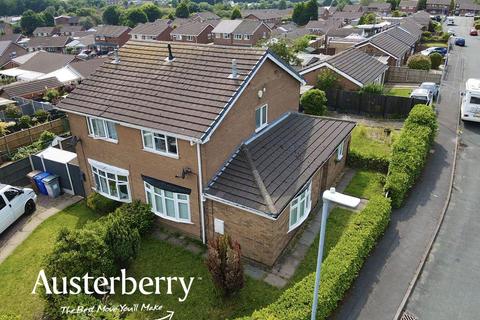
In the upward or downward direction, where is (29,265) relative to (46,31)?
upward

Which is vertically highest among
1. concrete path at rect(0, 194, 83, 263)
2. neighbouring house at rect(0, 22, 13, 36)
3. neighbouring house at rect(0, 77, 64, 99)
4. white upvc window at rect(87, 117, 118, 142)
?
white upvc window at rect(87, 117, 118, 142)

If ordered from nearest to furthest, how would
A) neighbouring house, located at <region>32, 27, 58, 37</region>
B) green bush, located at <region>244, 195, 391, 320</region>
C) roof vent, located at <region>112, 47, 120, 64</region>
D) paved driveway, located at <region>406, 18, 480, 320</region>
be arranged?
green bush, located at <region>244, 195, 391, 320</region> → paved driveway, located at <region>406, 18, 480, 320</region> → roof vent, located at <region>112, 47, 120, 64</region> → neighbouring house, located at <region>32, 27, 58, 37</region>

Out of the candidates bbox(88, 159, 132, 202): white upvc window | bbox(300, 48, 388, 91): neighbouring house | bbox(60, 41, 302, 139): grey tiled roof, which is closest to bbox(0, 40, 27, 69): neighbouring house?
bbox(300, 48, 388, 91): neighbouring house

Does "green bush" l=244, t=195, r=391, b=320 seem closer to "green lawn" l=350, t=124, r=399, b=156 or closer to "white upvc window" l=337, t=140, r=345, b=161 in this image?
"white upvc window" l=337, t=140, r=345, b=161

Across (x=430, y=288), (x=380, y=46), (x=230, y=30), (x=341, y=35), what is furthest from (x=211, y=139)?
(x=230, y=30)

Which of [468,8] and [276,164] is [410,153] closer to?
[276,164]

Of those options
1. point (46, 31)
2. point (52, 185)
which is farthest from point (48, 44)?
point (52, 185)

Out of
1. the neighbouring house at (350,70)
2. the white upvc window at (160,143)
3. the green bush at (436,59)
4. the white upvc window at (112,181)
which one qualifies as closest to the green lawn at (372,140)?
the neighbouring house at (350,70)

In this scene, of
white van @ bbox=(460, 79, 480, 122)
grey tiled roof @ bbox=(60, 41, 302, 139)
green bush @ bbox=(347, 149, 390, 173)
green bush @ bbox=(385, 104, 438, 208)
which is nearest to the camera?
grey tiled roof @ bbox=(60, 41, 302, 139)
